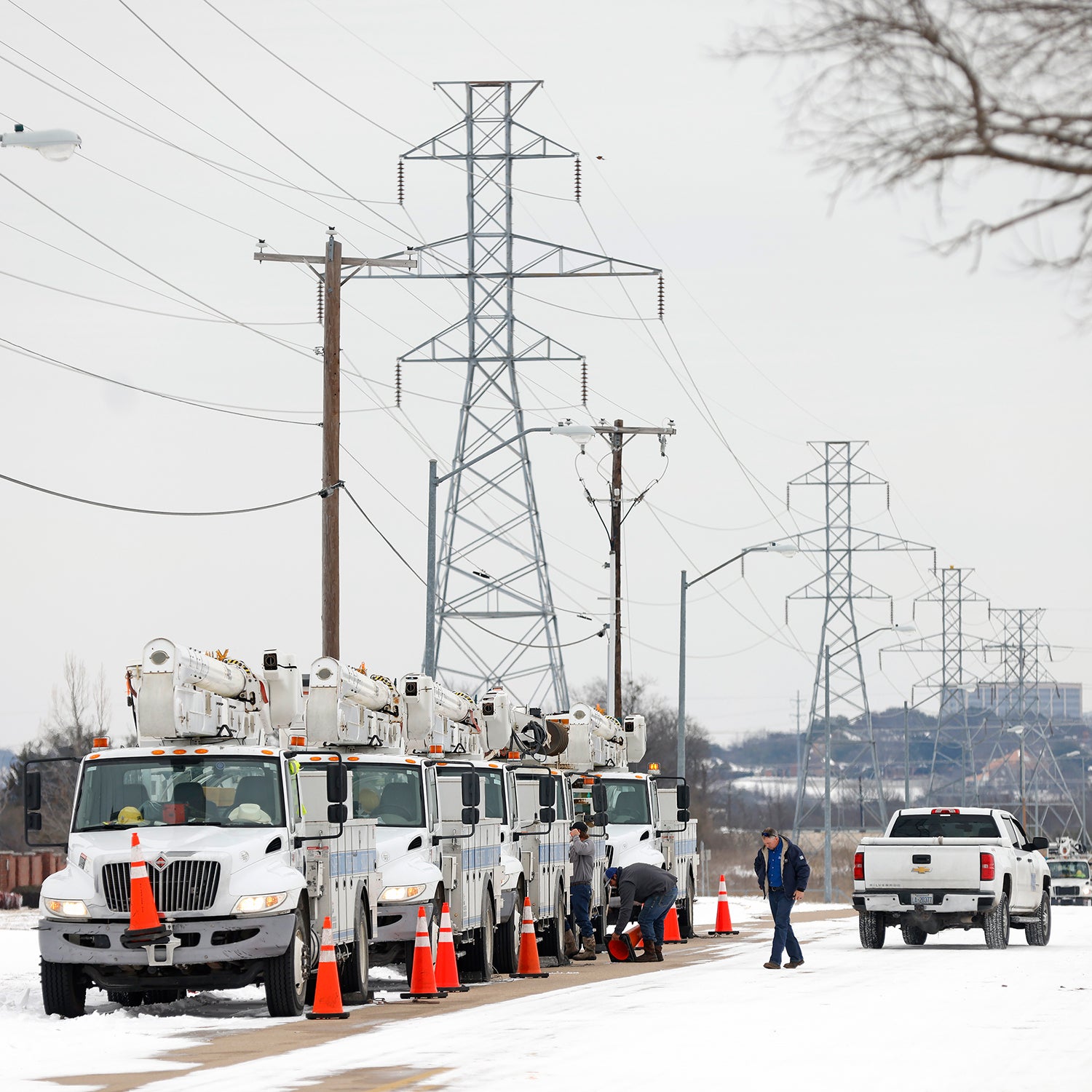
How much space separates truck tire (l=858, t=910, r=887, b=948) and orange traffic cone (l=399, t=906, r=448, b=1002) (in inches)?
365

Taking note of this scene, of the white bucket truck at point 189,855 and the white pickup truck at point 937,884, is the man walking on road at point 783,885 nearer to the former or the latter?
the white pickup truck at point 937,884

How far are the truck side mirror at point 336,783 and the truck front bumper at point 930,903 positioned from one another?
10.4 m

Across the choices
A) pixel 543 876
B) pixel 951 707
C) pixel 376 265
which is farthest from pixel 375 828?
→ pixel 951 707

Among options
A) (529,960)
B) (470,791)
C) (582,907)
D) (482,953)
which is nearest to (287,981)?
(470,791)

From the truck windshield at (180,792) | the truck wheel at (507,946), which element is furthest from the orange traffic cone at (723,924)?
the truck windshield at (180,792)

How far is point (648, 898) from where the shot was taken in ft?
84.9

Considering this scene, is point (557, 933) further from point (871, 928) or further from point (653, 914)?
point (871, 928)

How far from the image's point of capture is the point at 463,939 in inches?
922

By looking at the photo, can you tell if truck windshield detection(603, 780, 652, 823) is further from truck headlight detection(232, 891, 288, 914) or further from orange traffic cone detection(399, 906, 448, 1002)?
truck headlight detection(232, 891, 288, 914)

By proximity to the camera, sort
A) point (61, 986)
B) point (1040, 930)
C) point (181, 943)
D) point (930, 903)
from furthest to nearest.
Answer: point (1040, 930)
point (930, 903)
point (61, 986)
point (181, 943)

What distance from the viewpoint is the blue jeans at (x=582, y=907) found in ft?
92.9

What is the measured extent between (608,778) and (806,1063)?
17658mm

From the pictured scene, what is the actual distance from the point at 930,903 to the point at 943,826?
5.68 feet

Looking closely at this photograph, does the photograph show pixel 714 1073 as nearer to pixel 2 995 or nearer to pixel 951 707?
pixel 2 995
